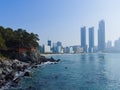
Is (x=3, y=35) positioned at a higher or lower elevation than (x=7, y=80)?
higher

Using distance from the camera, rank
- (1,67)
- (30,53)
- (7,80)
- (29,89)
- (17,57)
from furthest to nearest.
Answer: (30,53), (17,57), (1,67), (7,80), (29,89)

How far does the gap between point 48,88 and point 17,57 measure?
5527 cm

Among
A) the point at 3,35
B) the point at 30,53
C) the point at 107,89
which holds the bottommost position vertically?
the point at 107,89

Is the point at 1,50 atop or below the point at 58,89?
atop

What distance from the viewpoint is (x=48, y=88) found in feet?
151

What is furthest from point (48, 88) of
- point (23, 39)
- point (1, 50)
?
point (23, 39)

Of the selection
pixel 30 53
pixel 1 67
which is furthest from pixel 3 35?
pixel 1 67

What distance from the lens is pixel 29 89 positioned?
44688mm

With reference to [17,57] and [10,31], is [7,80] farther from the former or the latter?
[10,31]

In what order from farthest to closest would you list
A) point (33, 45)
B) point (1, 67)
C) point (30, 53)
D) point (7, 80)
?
point (33, 45)
point (30, 53)
point (1, 67)
point (7, 80)

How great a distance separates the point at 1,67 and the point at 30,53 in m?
42.7

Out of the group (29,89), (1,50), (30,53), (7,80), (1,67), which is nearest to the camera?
(29,89)

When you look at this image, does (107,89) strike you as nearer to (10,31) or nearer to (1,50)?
(1,50)

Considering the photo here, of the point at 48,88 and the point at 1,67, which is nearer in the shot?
the point at 48,88
